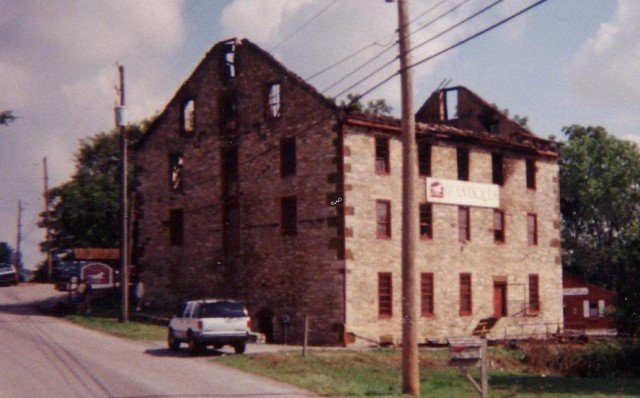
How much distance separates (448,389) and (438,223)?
14.7 m

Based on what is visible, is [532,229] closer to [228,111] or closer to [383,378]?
[228,111]

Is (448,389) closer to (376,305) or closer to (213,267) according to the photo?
(376,305)

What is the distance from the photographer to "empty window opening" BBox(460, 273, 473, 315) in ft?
121

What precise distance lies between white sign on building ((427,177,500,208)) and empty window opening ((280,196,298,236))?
592 cm

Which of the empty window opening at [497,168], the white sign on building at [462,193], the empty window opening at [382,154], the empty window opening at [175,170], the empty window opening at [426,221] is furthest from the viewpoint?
the empty window opening at [175,170]

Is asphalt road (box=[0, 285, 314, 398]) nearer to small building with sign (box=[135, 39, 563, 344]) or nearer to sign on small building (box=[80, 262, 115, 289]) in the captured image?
sign on small building (box=[80, 262, 115, 289])

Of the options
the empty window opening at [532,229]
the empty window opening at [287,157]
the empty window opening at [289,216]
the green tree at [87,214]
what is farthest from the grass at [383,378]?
the green tree at [87,214]

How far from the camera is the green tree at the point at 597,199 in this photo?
66312 millimetres

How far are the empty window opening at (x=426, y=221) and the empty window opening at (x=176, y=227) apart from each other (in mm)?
12429

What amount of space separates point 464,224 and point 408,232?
20426 millimetres

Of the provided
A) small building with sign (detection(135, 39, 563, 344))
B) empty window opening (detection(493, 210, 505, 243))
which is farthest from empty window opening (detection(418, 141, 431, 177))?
empty window opening (detection(493, 210, 505, 243))

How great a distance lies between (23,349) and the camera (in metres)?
25.4

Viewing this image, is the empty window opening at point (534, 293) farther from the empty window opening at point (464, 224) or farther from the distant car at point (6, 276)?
the distant car at point (6, 276)

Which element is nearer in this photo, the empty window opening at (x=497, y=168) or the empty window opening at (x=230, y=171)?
the empty window opening at (x=230, y=171)
